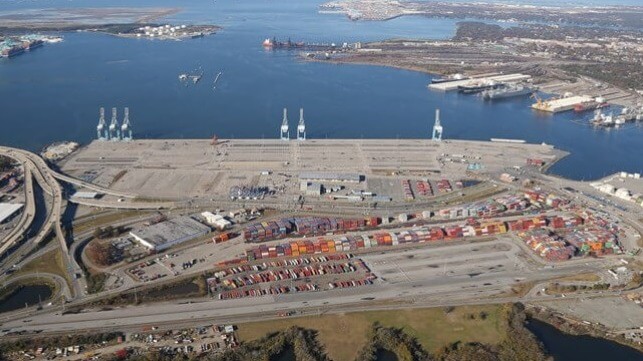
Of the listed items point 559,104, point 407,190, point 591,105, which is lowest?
point 407,190

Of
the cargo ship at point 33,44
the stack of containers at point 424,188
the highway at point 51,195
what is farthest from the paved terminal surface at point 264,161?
the cargo ship at point 33,44

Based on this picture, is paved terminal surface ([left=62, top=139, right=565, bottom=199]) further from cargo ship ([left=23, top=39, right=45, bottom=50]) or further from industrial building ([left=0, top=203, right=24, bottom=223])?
cargo ship ([left=23, top=39, right=45, bottom=50])

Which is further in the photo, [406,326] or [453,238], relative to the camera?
[453,238]

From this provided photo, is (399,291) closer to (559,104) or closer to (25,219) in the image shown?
(25,219)

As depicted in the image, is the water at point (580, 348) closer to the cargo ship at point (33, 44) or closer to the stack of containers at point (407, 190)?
the stack of containers at point (407, 190)

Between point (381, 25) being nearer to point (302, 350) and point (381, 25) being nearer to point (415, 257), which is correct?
point (415, 257)

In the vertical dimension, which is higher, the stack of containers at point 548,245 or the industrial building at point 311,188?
the industrial building at point 311,188

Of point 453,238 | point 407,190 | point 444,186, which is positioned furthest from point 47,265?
point 444,186
